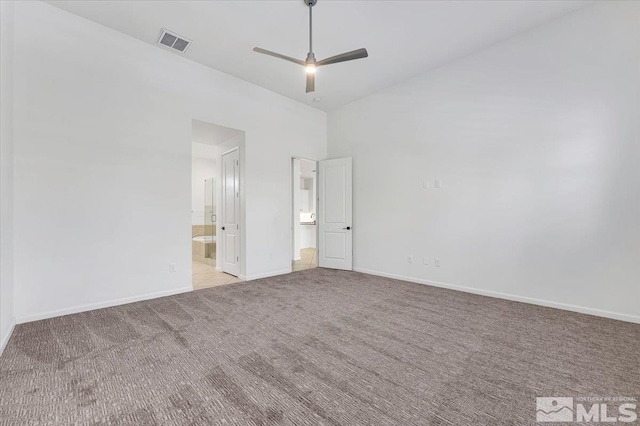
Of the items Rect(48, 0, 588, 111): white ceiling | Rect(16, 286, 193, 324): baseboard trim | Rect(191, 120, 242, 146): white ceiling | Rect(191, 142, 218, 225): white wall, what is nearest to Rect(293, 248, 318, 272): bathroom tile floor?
Rect(16, 286, 193, 324): baseboard trim

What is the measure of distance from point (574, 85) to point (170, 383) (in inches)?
207

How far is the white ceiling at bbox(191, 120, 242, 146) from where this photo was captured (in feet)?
14.9

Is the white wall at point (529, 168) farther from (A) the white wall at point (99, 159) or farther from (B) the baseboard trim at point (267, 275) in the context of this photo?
(A) the white wall at point (99, 159)

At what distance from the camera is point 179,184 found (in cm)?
407

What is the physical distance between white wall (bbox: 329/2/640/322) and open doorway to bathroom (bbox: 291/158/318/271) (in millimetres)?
2587

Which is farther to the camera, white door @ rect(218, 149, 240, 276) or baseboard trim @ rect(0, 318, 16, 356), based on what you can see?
white door @ rect(218, 149, 240, 276)

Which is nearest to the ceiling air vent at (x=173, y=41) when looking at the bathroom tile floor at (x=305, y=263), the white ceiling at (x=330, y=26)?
the white ceiling at (x=330, y=26)

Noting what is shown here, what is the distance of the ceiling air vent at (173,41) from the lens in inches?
140

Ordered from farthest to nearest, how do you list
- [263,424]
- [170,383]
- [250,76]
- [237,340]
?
[250,76] < [237,340] < [170,383] < [263,424]

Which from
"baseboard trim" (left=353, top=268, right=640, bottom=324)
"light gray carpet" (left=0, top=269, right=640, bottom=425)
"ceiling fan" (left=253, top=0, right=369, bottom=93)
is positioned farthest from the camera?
"baseboard trim" (left=353, top=268, right=640, bottom=324)

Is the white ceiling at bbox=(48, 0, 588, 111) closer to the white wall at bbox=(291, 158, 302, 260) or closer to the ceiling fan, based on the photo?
the ceiling fan

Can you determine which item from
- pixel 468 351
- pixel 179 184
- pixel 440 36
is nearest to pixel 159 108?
pixel 179 184

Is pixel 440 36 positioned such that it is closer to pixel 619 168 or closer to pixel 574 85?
pixel 574 85

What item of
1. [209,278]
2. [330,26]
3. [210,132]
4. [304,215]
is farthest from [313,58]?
[304,215]
